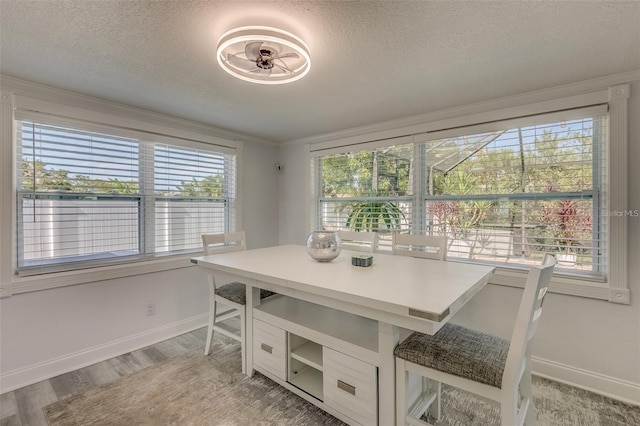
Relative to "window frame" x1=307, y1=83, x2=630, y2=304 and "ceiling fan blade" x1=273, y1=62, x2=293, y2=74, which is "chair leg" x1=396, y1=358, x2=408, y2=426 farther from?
"ceiling fan blade" x1=273, y1=62, x2=293, y2=74

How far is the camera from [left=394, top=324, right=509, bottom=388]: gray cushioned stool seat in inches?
48.4

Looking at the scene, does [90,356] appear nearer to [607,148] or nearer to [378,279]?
[378,279]

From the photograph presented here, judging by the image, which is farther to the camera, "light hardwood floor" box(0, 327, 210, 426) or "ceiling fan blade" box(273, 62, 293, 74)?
"light hardwood floor" box(0, 327, 210, 426)

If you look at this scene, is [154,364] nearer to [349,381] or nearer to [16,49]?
[349,381]

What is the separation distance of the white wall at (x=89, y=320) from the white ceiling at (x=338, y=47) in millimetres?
832

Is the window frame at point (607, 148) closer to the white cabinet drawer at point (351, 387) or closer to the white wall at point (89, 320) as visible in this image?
the white cabinet drawer at point (351, 387)

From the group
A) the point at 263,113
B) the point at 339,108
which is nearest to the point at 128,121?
the point at 263,113

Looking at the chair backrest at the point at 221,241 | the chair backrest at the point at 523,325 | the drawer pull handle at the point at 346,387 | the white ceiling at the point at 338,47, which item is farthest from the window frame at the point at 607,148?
the chair backrest at the point at 221,241

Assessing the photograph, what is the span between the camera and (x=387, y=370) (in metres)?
1.43

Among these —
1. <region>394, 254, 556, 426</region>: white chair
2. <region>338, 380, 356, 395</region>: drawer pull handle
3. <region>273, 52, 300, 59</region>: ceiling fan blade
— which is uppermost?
<region>273, 52, 300, 59</region>: ceiling fan blade

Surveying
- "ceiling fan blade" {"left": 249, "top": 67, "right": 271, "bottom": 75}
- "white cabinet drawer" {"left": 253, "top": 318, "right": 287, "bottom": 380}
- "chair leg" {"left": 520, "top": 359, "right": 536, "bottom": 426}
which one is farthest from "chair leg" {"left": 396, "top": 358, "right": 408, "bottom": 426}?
"ceiling fan blade" {"left": 249, "top": 67, "right": 271, "bottom": 75}

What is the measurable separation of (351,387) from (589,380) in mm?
1883

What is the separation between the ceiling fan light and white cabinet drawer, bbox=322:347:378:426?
5.41 ft

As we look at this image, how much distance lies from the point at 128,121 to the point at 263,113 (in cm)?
124
